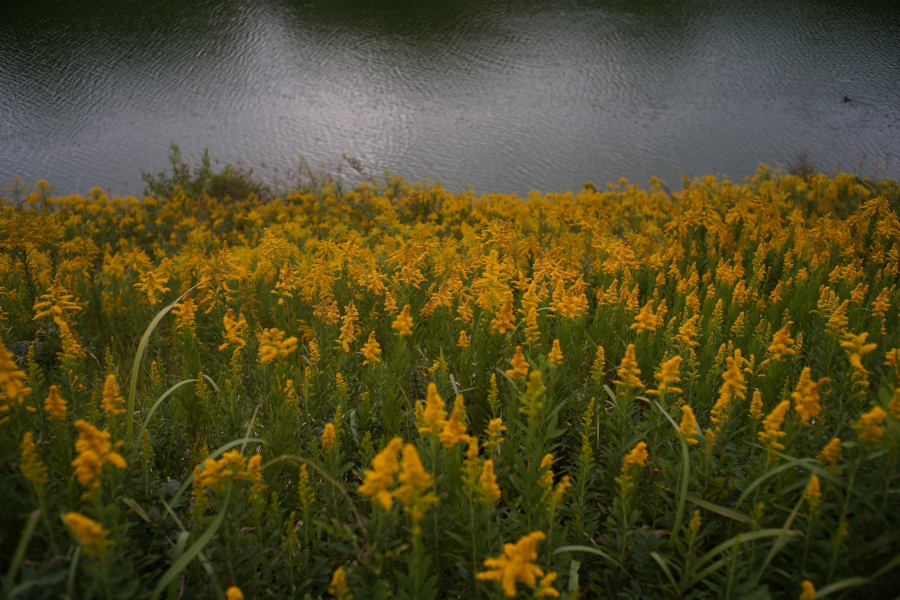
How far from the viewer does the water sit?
1146 centimetres

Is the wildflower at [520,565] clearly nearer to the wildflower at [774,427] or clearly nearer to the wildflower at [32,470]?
the wildflower at [774,427]

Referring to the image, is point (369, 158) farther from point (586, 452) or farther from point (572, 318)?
A: point (586, 452)

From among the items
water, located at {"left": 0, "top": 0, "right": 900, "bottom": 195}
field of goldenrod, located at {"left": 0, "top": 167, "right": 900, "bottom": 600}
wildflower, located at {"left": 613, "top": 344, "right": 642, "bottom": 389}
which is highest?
water, located at {"left": 0, "top": 0, "right": 900, "bottom": 195}

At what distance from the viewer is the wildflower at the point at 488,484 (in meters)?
1.07

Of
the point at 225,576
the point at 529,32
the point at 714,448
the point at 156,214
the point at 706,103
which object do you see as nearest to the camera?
the point at 225,576

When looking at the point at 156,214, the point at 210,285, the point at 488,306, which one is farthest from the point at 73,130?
the point at 488,306

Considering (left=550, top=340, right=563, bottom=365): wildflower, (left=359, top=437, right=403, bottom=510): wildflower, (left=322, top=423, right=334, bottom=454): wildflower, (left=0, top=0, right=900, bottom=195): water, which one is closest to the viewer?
(left=359, top=437, right=403, bottom=510): wildflower

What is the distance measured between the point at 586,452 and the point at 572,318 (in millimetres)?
862

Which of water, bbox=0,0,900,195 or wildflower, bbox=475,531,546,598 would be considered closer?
wildflower, bbox=475,531,546,598

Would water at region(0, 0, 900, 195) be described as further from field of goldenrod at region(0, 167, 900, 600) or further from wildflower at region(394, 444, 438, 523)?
wildflower at region(394, 444, 438, 523)

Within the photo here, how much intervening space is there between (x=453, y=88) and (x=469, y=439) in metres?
15.2

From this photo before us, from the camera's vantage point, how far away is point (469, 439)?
4.17 feet

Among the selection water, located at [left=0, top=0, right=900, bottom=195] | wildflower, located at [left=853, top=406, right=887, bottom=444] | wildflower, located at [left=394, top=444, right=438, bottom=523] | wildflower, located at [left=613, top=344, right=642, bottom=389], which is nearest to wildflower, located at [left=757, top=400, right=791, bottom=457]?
wildflower, located at [left=853, top=406, right=887, bottom=444]

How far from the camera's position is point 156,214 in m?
7.84
